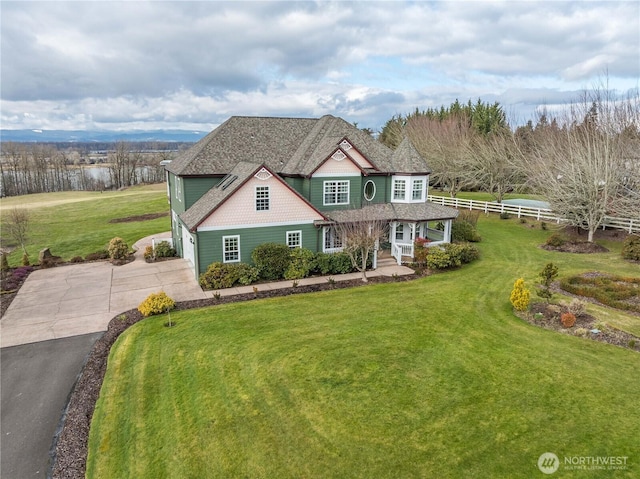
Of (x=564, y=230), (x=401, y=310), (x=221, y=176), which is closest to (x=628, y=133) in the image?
(x=564, y=230)

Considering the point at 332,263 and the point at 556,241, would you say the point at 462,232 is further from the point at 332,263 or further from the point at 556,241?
the point at 332,263

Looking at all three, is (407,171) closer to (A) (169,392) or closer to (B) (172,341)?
(B) (172,341)

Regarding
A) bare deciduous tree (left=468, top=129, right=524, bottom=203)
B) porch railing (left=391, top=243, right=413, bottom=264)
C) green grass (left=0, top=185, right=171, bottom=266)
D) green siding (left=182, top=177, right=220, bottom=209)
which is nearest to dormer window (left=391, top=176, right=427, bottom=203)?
porch railing (left=391, top=243, right=413, bottom=264)

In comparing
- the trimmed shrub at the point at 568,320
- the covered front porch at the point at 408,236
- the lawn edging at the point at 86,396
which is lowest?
the lawn edging at the point at 86,396

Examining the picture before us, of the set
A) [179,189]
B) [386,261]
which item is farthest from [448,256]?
[179,189]

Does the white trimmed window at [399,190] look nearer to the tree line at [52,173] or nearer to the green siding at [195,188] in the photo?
the green siding at [195,188]

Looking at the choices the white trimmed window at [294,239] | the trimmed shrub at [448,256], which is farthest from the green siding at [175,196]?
the trimmed shrub at [448,256]

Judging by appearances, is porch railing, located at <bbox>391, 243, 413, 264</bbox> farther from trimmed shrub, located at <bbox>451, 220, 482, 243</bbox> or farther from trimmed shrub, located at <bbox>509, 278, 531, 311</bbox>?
trimmed shrub, located at <bbox>509, 278, 531, 311</bbox>

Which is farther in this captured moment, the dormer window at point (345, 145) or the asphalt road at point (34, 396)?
the dormer window at point (345, 145)
